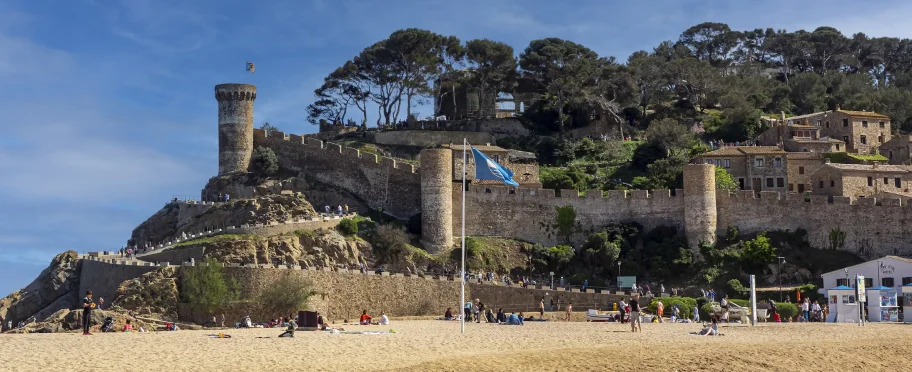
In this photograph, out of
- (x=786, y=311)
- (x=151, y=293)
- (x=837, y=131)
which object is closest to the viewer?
(x=151, y=293)

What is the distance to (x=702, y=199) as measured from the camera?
54.1 metres

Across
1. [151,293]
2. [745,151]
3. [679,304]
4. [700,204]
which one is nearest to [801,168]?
[745,151]

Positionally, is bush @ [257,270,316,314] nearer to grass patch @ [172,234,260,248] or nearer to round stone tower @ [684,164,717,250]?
grass patch @ [172,234,260,248]

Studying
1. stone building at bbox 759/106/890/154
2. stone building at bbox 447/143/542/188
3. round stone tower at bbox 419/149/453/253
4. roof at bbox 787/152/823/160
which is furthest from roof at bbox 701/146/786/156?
round stone tower at bbox 419/149/453/253

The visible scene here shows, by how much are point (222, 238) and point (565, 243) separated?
1686 cm

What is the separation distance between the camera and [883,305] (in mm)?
41188

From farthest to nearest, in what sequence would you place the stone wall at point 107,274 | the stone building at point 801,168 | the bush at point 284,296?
the stone building at point 801,168, the stone wall at point 107,274, the bush at point 284,296

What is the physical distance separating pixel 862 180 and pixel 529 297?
66.1ft

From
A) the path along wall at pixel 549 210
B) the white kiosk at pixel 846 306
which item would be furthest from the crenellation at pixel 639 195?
the white kiosk at pixel 846 306

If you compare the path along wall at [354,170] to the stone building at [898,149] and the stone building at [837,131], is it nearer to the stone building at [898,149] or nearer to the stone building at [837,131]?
the stone building at [837,131]

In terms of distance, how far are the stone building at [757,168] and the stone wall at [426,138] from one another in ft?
46.1

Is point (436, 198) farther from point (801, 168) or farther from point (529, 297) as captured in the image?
point (801, 168)

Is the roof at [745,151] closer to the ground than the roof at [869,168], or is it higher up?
higher up

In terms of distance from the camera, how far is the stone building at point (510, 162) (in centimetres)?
5906
